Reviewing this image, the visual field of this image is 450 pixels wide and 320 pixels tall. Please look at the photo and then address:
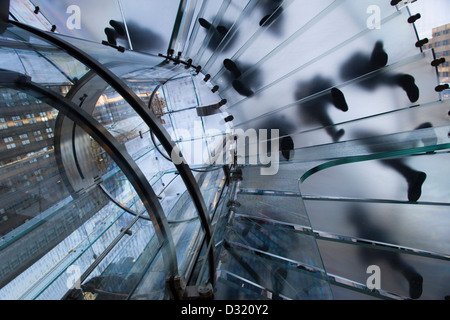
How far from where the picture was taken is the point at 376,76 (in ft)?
9.69

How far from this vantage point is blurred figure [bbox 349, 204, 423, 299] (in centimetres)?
335

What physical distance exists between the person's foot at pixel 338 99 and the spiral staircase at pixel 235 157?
→ 0.03 m

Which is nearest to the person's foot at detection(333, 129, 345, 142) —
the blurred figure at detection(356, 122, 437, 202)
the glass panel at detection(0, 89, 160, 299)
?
the blurred figure at detection(356, 122, 437, 202)

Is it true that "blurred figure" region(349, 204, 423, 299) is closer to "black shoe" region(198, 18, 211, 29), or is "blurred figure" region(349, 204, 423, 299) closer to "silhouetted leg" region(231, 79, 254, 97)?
"silhouetted leg" region(231, 79, 254, 97)

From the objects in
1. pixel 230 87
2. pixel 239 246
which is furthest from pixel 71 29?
pixel 239 246

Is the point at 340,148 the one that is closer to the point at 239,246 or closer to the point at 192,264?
the point at 239,246

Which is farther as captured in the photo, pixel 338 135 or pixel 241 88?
pixel 241 88

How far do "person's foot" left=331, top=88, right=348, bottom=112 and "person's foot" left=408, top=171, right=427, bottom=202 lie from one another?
1431 millimetres

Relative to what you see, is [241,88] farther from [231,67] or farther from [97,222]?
[97,222]

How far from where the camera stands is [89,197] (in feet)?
5.63

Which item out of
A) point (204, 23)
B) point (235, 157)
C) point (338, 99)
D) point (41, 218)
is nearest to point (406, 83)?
point (338, 99)

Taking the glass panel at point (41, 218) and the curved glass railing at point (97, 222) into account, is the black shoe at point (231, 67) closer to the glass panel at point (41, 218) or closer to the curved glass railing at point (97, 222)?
the curved glass railing at point (97, 222)

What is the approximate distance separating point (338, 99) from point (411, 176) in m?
Answer: 1.60

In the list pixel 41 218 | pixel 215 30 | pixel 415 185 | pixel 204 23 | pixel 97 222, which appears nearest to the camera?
pixel 41 218
